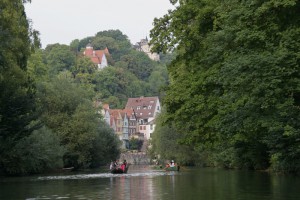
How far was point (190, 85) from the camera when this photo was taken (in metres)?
32.6

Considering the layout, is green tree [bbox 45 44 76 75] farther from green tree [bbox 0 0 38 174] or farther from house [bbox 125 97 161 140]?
green tree [bbox 0 0 38 174]

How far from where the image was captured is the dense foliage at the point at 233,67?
79.3ft

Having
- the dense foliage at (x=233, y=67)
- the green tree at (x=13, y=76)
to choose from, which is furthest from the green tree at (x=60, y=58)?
the dense foliage at (x=233, y=67)

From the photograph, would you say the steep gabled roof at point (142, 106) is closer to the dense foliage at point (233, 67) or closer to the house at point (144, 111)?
the house at point (144, 111)

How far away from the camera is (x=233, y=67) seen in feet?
82.2

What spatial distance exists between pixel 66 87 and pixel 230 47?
4315 centimetres

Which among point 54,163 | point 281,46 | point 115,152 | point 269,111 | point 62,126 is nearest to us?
point 281,46

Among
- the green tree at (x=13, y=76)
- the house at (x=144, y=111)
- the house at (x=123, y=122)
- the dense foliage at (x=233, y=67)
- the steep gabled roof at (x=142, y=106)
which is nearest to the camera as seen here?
the dense foliage at (x=233, y=67)

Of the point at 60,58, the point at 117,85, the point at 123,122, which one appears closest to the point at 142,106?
the point at 117,85

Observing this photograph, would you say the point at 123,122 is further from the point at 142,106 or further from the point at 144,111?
the point at 142,106

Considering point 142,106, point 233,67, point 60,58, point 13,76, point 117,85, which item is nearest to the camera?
point 233,67

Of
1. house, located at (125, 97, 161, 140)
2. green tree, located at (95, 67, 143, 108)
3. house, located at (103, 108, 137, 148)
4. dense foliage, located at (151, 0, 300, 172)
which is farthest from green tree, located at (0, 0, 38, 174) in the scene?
house, located at (125, 97, 161, 140)

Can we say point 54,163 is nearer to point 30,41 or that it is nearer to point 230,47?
point 30,41

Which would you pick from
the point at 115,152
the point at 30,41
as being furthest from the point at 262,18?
the point at 115,152
